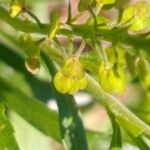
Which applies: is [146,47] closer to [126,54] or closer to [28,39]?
[126,54]

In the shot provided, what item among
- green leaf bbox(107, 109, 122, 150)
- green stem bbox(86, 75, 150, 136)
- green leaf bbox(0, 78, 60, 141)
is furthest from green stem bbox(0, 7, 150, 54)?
green leaf bbox(0, 78, 60, 141)

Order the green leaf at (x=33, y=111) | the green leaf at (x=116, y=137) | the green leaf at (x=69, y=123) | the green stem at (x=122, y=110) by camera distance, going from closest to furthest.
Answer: the green stem at (x=122, y=110) < the green leaf at (x=116, y=137) < the green leaf at (x=69, y=123) < the green leaf at (x=33, y=111)

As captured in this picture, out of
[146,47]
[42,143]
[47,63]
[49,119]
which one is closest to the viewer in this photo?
[146,47]

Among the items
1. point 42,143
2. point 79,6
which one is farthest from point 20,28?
point 42,143

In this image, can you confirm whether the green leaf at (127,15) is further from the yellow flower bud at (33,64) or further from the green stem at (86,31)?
the yellow flower bud at (33,64)

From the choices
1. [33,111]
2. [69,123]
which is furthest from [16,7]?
[33,111]

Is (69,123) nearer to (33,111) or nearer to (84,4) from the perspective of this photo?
(33,111)

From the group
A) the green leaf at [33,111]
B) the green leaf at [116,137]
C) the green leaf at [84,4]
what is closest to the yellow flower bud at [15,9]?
the green leaf at [84,4]

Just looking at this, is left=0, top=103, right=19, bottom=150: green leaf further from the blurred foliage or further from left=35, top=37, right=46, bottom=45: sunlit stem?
left=35, top=37, right=46, bottom=45: sunlit stem
